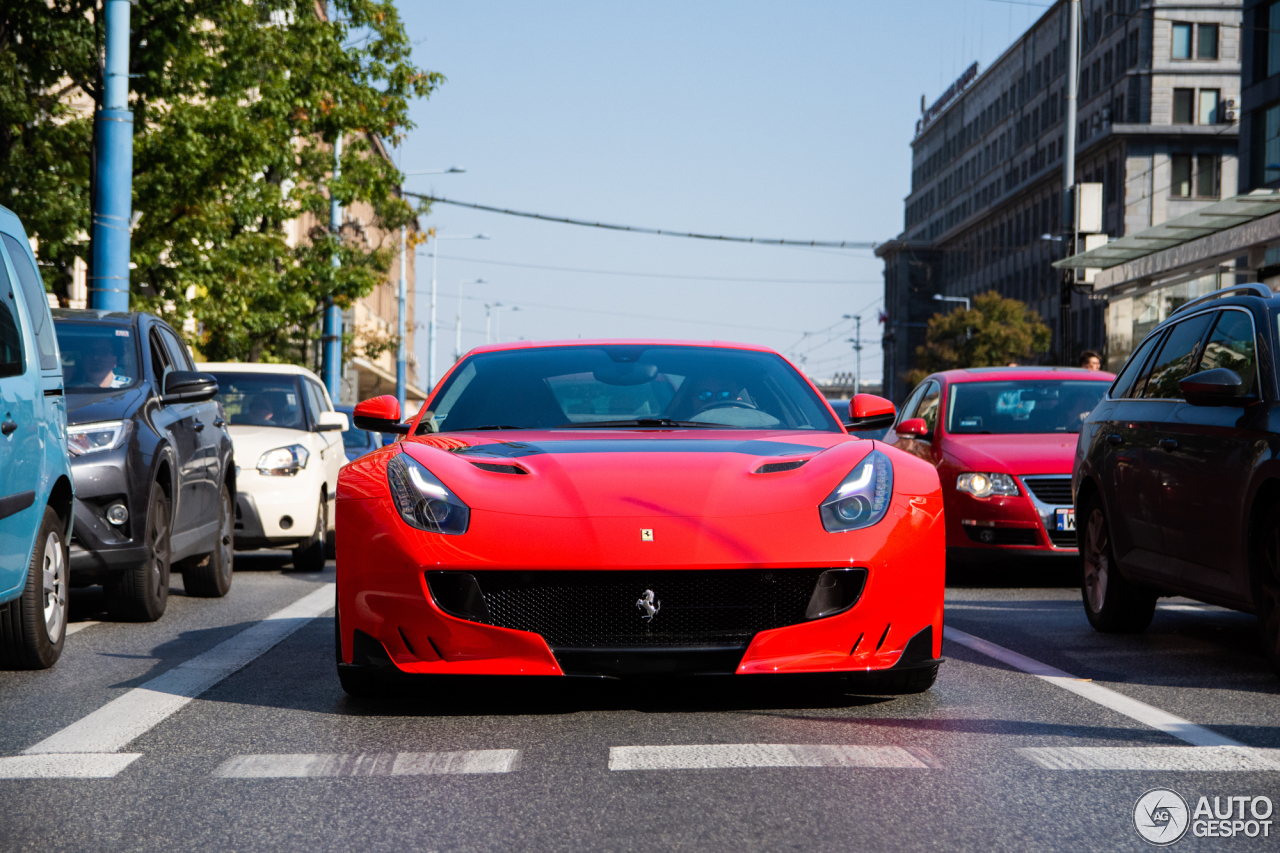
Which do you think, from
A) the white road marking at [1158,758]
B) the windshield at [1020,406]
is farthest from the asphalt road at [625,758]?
the windshield at [1020,406]

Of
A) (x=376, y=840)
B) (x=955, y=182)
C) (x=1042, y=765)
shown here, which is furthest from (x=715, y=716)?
(x=955, y=182)

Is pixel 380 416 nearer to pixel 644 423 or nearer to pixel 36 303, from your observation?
pixel 644 423

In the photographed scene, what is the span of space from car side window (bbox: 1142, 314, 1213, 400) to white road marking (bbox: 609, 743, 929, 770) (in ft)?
11.7

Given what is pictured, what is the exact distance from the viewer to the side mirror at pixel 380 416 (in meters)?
6.96

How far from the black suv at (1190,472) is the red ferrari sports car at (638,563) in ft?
5.38

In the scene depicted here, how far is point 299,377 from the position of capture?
14531 mm

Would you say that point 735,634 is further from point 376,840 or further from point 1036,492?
point 1036,492

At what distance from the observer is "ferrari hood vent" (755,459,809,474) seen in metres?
5.82

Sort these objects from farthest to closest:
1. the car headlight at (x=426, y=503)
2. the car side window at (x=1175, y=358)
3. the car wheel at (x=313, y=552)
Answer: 1. the car wheel at (x=313, y=552)
2. the car side window at (x=1175, y=358)
3. the car headlight at (x=426, y=503)

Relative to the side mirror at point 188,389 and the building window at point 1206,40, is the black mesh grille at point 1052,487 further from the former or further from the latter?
the building window at point 1206,40

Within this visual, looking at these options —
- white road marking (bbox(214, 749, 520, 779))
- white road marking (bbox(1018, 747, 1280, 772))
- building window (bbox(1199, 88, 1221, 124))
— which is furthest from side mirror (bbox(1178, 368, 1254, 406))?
building window (bbox(1199, 88, 1221, 124))

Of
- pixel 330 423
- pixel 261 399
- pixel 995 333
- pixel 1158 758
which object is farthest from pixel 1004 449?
pixel 995 333

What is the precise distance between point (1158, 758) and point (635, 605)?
1631mm

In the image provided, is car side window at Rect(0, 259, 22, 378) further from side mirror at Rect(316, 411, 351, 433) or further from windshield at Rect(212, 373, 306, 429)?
windshield at Rect(212, 373, 306, 429)
